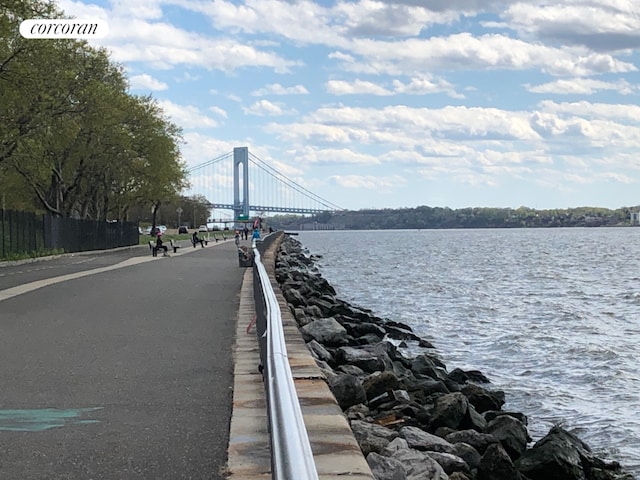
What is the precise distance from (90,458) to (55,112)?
3017cm

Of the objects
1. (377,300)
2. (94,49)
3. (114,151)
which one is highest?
(94,49)

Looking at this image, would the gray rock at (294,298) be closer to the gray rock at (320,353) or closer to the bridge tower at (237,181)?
the gray rock at (320,353)

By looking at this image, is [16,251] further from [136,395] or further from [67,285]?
[136,395]

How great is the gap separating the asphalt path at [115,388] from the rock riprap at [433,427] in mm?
1357

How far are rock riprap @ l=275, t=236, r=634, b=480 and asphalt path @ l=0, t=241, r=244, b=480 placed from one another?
136 cm

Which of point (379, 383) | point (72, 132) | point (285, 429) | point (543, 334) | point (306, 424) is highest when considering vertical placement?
point (72, 132)

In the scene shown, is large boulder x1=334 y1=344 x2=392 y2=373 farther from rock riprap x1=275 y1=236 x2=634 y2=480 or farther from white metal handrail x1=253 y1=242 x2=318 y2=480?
white metal handrail x1=253 y1=242 x2=318 y2=480

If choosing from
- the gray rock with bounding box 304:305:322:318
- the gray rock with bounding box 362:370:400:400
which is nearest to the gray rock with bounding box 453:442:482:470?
the gray rock with bounding box 362:370:400:400

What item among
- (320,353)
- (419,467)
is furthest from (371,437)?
(320,353)

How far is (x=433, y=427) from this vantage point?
32.6ft

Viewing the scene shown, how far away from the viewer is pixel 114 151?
157 feet

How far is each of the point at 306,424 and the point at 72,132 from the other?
3148 centimetres

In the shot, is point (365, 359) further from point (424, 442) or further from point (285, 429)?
point (285, 429)

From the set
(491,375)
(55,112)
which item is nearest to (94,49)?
(55,112)
